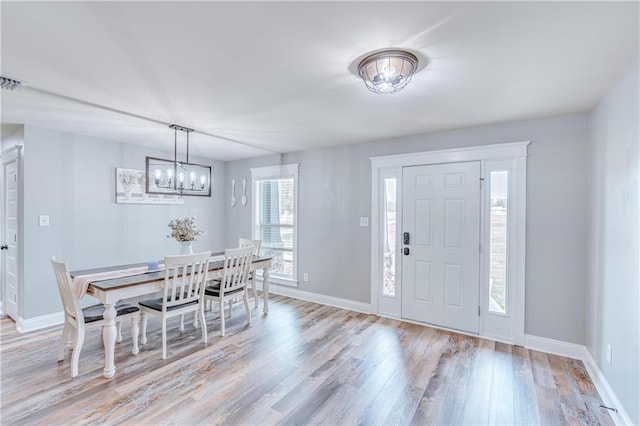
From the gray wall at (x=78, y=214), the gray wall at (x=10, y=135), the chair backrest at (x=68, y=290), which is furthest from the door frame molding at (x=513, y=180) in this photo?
the gray wall at (x=10, y=135)

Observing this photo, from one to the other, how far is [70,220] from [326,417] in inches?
148

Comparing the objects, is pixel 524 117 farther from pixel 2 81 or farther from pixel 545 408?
pixel 2 81

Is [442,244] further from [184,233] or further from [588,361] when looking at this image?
[184,233]

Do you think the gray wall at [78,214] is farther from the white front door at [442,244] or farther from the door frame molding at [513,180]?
the white front door at [442,244]

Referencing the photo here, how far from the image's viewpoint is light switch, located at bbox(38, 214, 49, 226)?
11.6 feet

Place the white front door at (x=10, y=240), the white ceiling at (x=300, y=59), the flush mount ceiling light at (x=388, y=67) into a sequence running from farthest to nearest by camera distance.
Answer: the white front door at (x=10, y=240) → the flush mount ceiling light at (x=388, y=67) → the white ceiling at (x=300, y=59)

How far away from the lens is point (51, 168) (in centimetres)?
362

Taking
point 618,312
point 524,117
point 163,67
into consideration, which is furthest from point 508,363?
point 163,67

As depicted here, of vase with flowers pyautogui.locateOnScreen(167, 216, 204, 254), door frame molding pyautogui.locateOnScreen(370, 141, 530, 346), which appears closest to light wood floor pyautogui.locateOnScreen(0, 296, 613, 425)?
door frame molding pyautogui.locateOnScreen(370, 141, 530, 346)

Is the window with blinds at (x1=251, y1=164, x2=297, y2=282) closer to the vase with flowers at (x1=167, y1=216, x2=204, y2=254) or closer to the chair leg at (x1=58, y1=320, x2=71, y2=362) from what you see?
the vase with flowers at (x1=167, y1=216, x2=204, y2=254)

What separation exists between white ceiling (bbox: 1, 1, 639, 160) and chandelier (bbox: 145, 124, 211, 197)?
1.97 ft

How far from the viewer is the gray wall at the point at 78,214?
11.5 ft

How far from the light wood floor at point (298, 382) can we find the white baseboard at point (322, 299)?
0.75 meters

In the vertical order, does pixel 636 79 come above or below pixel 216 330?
above
